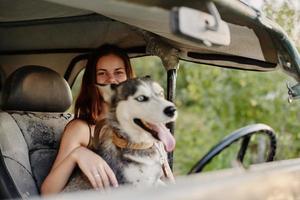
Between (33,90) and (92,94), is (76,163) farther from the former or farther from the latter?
(33,90)

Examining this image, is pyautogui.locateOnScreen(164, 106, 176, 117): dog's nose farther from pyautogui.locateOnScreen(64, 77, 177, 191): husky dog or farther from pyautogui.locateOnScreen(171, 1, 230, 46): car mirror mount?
pyautogui.locateOnScreen(171, 1, 230, 46): car mirror mount

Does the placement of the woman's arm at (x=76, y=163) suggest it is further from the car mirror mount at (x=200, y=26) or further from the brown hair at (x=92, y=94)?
the car mirror mount at (x=200, y=26)

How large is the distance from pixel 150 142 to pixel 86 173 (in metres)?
0.31

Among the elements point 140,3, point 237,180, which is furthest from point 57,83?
point 237,180

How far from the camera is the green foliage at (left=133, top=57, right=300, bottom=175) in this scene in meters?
8.04

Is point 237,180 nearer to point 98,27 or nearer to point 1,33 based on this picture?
point 98,27

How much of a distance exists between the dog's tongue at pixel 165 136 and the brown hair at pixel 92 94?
0.40 metres

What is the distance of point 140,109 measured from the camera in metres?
2.61

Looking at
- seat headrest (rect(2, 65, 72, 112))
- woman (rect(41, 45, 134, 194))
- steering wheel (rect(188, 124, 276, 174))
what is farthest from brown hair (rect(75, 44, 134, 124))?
steering wheel (rect(188, 124, 276, 174))

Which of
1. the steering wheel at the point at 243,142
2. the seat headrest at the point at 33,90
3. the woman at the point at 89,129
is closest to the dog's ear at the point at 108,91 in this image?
the woman at the point at 89,129

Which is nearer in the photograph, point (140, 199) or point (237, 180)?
point (140, 199)

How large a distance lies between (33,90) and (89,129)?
1.46 ft

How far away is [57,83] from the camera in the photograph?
126 inches

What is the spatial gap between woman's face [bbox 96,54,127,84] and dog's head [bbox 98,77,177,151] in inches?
8.8
